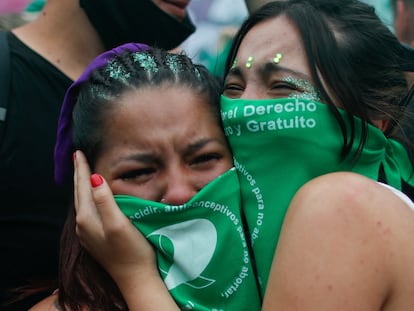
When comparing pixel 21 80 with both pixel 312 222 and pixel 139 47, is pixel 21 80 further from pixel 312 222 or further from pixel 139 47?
pixel 312 222

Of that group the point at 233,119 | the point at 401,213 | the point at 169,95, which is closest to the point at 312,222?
the point at 401,213

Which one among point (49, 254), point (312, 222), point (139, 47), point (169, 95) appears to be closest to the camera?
point (312, 222)

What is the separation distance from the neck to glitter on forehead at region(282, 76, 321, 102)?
128cm

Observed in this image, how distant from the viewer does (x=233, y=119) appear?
1.95 m

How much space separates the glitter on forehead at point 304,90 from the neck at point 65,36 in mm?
1280

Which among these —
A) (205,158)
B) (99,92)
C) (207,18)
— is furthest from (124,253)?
(207,18)

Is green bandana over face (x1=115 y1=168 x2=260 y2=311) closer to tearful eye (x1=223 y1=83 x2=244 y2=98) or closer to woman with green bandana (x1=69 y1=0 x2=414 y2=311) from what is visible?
woman with green bandana (x1=69 y1=0 x2=414 y2=311)

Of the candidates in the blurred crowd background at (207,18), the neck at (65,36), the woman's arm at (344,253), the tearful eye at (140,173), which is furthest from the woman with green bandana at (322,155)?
the blurred crowd background at (207,18)

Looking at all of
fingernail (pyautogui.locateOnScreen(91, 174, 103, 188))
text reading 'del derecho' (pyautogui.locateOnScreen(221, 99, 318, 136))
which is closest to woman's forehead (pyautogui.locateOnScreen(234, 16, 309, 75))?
text reading 'del derecho' (pyautogui.locateOnScreen(221, 99, 318, 136))

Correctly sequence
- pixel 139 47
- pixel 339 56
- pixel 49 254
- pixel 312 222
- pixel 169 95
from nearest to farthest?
1. pixel 312 222
2. pixel 339 56
3. pixel 169 95
4. pixel 139 47
5. pixel 49 254

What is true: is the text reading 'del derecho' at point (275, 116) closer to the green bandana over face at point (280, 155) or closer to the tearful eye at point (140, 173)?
the green bandana over face at point (280, 155)

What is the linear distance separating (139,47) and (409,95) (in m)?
0.98

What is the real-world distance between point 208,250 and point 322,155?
408 millimetres

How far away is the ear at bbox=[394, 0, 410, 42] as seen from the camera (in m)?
4.13
